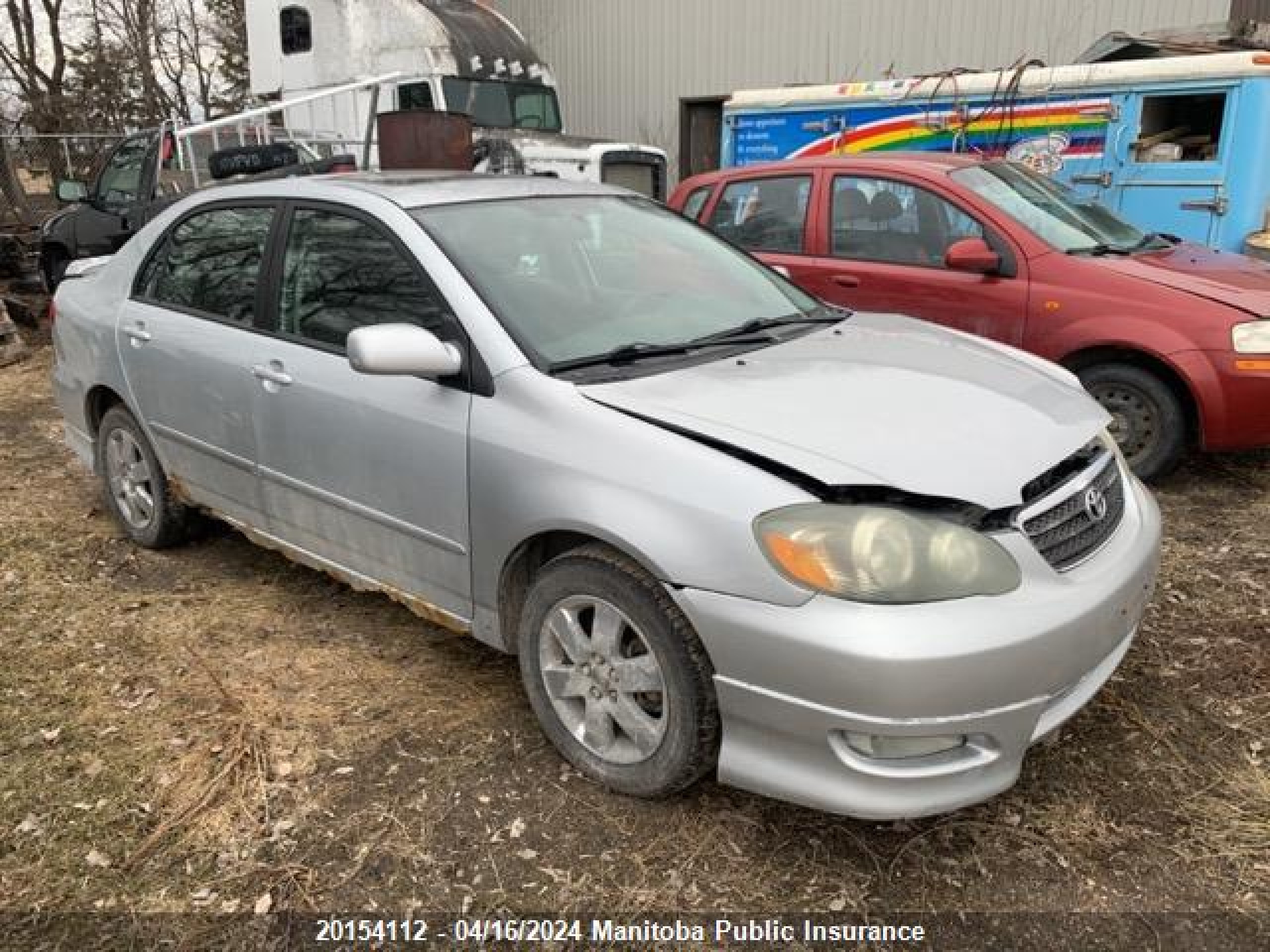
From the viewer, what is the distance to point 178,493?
13.5ft

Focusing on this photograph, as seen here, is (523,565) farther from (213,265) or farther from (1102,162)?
(1102,162)

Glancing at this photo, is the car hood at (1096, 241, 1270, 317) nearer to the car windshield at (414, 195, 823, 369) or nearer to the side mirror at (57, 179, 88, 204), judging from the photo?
the car windshield at (414, 195, 823, 369)

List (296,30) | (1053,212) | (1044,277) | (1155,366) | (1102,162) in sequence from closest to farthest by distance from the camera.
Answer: (1155,366) < (1044,277) < (1053,212) < (1102,162) < (296,30)

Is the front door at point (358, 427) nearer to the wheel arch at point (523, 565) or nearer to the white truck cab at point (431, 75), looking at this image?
the wheel arch at point (523, 565)

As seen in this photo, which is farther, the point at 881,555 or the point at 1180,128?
the point at 1180,128

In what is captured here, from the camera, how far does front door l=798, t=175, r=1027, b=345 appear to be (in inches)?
203

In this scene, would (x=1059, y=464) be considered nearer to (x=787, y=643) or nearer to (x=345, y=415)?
(x=787, y=643)

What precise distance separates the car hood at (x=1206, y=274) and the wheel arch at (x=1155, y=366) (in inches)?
13.4

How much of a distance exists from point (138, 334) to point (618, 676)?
2644mm

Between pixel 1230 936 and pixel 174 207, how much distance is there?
4342 mm

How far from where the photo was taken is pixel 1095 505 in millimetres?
2607

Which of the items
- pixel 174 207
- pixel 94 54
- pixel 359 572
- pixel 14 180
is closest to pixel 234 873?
pixel 359 572

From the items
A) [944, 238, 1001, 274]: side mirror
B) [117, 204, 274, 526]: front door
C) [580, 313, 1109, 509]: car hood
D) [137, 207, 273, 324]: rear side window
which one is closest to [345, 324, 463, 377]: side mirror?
[580, 313, 1109, 509]: car hood

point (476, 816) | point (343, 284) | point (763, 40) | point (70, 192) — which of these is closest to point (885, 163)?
point (343, 284)
